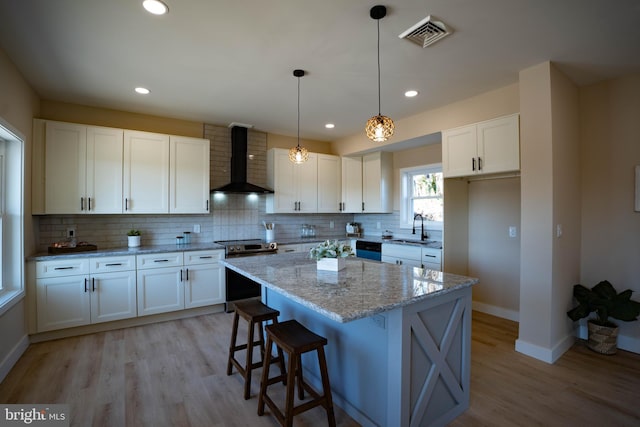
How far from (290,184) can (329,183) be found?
79cm

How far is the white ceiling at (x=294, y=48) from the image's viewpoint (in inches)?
79.6

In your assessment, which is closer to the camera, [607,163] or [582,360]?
[582,360]

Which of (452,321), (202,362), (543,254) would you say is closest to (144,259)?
(202,362)

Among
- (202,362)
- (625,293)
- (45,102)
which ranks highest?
(45,102)

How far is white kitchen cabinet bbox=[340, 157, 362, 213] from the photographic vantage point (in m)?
5.43

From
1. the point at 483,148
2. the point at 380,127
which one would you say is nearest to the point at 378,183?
the point at 483,148

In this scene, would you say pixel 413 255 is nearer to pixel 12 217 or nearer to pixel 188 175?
pixel 188 175

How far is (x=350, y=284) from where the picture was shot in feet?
6.52

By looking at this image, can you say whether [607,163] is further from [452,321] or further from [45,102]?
[45,102]

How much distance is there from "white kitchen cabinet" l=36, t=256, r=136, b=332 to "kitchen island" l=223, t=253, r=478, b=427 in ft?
6.95

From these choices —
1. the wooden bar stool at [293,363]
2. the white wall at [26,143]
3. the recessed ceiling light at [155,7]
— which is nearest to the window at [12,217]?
the white wall at [26,143]

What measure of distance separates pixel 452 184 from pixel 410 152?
1.24 m

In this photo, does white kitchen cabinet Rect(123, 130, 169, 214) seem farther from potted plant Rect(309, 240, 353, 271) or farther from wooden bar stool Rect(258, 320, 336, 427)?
wooden bar stool Rect(258, 320, 336, 427)

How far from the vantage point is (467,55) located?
2.60 meters
